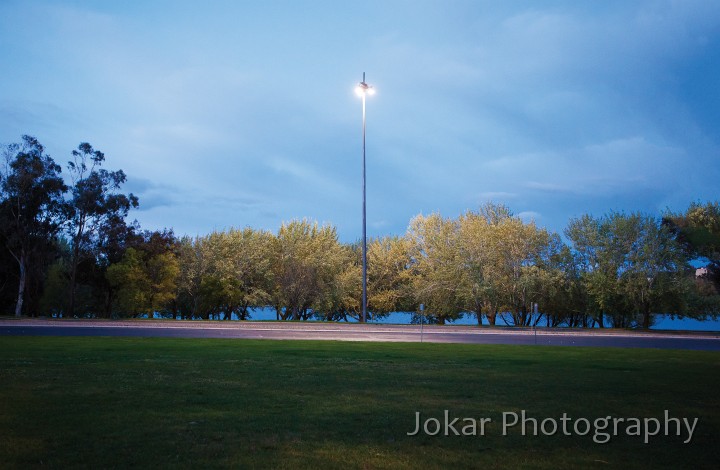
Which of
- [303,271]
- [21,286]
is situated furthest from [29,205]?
[303,271]

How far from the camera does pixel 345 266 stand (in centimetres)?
5725

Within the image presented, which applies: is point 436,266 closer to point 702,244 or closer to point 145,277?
point 702,244

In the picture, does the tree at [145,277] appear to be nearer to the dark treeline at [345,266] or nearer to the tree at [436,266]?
the dark treeline at [345,266]

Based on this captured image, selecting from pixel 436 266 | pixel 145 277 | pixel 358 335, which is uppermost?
pixel 436 266

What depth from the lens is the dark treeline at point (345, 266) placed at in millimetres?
41938

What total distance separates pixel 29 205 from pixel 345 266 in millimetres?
29851

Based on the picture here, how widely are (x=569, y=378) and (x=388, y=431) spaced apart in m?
6.58

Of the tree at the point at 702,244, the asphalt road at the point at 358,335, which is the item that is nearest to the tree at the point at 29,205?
the asphalt road at the point at 358,335

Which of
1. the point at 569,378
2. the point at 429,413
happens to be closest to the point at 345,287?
the point at 569,378

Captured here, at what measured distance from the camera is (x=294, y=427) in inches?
277

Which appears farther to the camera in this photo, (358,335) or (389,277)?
(389,277)

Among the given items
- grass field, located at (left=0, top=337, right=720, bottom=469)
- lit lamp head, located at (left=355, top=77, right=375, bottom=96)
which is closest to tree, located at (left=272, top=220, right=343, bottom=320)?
lit lamp head, located at (left=355, top=77, right=375, bottom=96)

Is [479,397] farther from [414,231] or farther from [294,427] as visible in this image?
[414,231]

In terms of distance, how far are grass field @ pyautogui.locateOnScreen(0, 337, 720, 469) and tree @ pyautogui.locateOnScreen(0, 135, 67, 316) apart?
3729 cm
